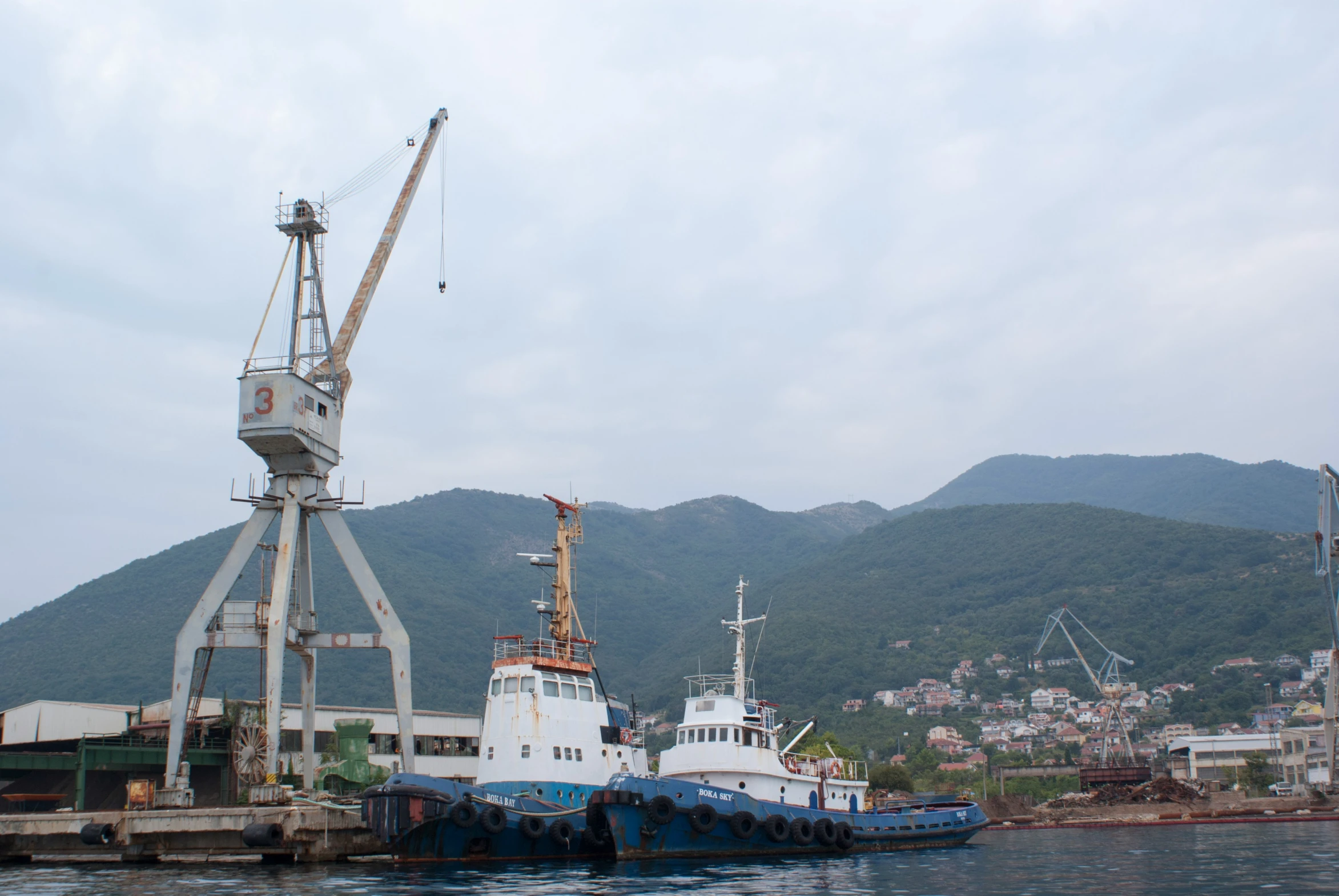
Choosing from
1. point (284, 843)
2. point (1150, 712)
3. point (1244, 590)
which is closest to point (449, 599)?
point (1150, 712)

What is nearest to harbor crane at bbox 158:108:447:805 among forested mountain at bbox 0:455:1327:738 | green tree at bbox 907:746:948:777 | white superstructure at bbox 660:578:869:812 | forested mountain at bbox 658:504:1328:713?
white superstructure at bbox 660:578:869:812

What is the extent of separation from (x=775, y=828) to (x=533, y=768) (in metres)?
6.82

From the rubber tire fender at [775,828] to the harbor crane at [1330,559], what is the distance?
39.8 meters

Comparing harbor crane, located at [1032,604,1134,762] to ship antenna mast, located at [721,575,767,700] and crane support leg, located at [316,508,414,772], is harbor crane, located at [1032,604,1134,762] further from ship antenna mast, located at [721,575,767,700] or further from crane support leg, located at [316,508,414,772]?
crane support leg, located at [316,508,414,772]

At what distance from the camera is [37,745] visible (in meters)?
39.4

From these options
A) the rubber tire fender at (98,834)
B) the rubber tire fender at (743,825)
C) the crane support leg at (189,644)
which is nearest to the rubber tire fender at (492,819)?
the rubber tire fender at (743,825)

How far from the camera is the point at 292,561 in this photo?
31.9 m

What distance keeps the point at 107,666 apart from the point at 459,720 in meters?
77.5

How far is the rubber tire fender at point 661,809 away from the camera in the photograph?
2681cm

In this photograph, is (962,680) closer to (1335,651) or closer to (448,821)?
(1335,651)

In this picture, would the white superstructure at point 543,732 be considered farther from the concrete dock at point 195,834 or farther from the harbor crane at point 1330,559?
the harbor crane at point 1330,559

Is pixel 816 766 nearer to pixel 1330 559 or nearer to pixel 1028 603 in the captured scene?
pixel 1330 559

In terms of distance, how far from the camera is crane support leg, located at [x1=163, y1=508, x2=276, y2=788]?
30406mm

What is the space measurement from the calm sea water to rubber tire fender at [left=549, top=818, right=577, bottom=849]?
0.65 m
